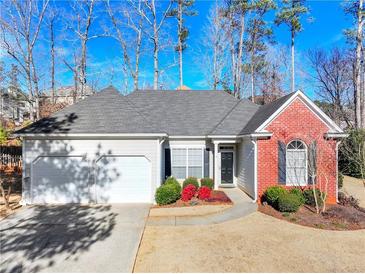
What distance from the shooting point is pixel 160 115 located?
1702 centimetres

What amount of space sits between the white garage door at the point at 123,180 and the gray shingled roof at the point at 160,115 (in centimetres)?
154

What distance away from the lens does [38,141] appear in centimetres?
1231

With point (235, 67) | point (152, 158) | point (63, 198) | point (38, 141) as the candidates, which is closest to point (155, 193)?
point (152, 158)

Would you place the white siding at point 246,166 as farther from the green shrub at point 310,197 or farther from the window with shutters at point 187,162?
the green shrub at point 310,197

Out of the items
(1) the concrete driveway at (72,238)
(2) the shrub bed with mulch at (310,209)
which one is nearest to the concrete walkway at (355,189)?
(2) the shrub bed with mulch at (310,209)

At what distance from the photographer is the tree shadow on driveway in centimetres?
674

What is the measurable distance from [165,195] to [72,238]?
4.71 m

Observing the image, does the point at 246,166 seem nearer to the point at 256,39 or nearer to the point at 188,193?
the point at 188,193

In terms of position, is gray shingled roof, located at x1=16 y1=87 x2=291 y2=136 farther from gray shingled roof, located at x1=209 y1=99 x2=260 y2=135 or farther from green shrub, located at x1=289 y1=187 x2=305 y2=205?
green shrub, located at x1=289 y1=187 x2=305 y2=205

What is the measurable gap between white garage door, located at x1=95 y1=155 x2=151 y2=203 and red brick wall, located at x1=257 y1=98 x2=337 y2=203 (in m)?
5.54

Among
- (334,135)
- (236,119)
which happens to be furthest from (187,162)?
(334,135)

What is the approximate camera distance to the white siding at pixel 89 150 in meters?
12.3

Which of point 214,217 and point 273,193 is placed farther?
point 273,193

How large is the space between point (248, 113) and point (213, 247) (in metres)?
11.0
